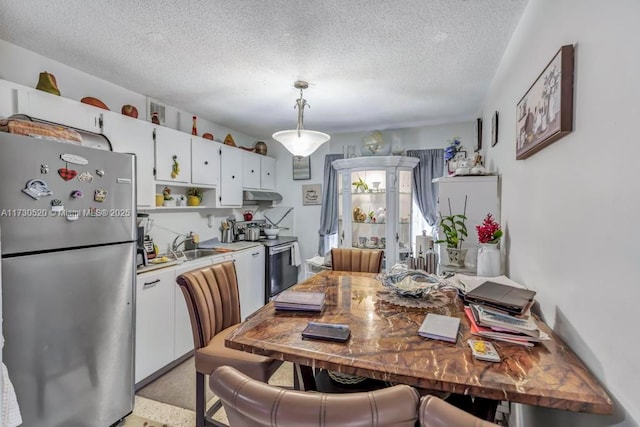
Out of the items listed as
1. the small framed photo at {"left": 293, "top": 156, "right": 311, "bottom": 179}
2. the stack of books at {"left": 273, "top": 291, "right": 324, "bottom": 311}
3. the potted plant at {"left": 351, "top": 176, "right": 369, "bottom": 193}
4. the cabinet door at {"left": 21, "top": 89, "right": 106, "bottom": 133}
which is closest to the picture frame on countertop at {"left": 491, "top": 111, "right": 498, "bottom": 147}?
the potted plant at {"left": 351, "top": 176, "right": 369, "bottom": 193}

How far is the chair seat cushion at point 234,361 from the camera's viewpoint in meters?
1.51

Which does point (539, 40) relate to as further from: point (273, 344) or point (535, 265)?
point (273, 344)

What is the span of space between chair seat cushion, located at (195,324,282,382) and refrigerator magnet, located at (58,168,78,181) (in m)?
1.15

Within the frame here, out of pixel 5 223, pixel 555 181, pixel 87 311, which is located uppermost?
pixel 555 181

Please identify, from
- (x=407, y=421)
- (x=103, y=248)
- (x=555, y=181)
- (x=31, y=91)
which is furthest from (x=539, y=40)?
(x=31, y=91)

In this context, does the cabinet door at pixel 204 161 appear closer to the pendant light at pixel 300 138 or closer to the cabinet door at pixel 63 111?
the cabinet door at pixel 63 111

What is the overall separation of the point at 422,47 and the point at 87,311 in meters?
2.56

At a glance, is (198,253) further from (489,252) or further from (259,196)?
(489,252)

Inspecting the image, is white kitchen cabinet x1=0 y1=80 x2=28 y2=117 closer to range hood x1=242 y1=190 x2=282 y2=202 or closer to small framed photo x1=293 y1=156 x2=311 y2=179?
range hood x1=242 y1=190 x2=282 y2=202

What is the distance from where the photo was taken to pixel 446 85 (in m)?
2.58

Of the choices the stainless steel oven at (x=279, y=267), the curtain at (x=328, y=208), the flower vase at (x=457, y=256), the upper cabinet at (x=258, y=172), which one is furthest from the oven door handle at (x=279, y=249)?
the flower vase at (x=457, y=256)

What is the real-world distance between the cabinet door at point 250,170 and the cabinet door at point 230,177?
0.09 m

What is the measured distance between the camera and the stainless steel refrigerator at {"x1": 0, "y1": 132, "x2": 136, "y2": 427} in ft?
4.55

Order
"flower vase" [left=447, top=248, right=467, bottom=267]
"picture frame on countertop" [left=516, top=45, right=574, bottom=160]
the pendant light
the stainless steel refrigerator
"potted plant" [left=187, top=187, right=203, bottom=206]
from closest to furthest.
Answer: "picture frame on countertop" [left=516, top=45, right=574, bottom=160]
the stainless steel refrigerator
"flower vase" [left=447, top=248, right=467, bottom=267]
the pendant light
"potted plant" [left=187, top=187, right=203, bottom=206]
